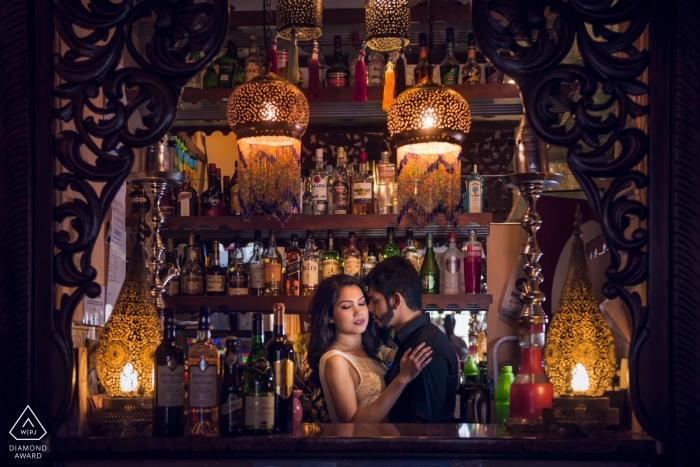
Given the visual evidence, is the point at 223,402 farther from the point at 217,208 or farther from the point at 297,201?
the point at 217,208

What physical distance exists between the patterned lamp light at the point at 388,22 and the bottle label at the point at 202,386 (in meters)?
1.37

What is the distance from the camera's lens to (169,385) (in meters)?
1.96

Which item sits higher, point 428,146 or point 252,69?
point 252,69

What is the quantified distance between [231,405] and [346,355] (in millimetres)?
1232

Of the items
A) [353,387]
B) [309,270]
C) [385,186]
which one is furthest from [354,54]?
[353,387]

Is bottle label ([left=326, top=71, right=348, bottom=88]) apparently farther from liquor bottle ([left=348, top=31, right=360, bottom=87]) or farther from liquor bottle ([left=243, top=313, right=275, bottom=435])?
liquor bottle ([left=243, top=313, right=275, bottom=435])

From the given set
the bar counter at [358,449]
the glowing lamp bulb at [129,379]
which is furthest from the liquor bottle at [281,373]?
the glowing lamp bulb at [129,379]

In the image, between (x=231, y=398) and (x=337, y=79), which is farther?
(x=337, y=79)

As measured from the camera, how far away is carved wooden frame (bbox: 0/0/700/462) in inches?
71.8

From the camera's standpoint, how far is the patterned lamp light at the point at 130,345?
2027mm

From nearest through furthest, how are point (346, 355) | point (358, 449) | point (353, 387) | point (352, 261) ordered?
point (358, 449) → point (353, 387) → point (346, 355) → point (352, 261)

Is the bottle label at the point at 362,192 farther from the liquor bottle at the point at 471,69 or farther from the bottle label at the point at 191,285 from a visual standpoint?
the bottle label at the point at 191,285

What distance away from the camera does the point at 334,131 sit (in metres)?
4.46

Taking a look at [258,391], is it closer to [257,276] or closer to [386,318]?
[386,318]
